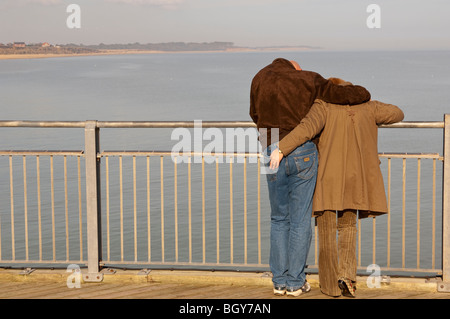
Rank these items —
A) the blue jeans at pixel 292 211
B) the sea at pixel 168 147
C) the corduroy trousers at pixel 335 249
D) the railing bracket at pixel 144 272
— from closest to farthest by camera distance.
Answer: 1. the blue jeans at pixel 292 211
2. the corduroy trousers at pixel 335 249
3. the railing bracket at pixel 144 272
4. the sea at pixel 168 147

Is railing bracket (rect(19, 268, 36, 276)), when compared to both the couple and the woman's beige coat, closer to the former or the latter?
the couple

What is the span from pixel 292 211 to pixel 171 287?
1.28 meters

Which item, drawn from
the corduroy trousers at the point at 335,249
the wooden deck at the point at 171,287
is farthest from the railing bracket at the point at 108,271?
the corduroy trousers at the point at 335,249

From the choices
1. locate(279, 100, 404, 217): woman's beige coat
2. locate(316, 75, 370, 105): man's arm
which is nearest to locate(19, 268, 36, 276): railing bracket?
locate(279, 100, 404, 217): woman's beige coat

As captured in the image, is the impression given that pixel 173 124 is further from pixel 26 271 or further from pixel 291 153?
pixel 26 271

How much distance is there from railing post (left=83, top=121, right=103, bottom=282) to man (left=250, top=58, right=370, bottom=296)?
1.52 m

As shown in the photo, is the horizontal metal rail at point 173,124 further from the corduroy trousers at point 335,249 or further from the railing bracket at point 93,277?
the railing bracket at point 93,277

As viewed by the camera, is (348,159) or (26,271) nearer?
(348,159)

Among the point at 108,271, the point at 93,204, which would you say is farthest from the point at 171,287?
the point at 93,204

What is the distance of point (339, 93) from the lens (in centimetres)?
564

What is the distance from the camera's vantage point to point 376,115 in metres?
5.81

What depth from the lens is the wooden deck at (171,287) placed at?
20.2ft
